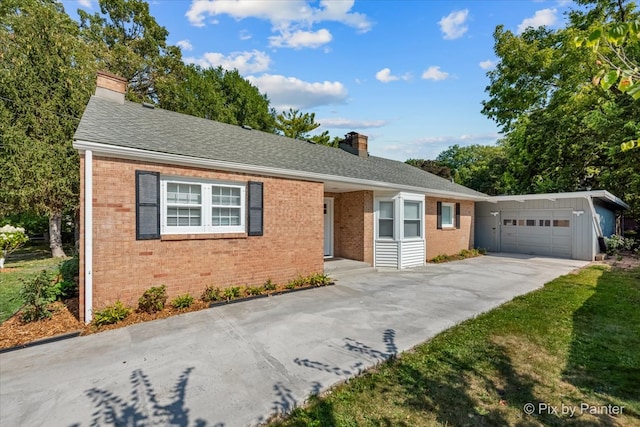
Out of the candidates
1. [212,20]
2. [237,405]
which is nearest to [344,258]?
[237,405]

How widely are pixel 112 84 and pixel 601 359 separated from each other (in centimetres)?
1145

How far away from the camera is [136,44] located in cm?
2000

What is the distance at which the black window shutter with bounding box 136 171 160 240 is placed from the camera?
548 centimetres

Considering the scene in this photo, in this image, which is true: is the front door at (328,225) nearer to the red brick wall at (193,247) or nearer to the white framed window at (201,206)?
the red brick wall at (193,247)

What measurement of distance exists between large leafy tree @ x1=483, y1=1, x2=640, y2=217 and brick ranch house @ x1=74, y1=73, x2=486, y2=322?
1091cm

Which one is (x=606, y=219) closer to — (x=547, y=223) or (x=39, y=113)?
(x=547, y=223)

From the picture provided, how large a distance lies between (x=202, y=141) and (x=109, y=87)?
3183 millimetres

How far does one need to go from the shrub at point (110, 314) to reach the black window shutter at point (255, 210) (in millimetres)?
2834

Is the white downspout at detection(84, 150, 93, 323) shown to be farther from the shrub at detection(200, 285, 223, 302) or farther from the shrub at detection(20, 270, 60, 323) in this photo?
the shrub at detection(200, 285, 223, 302)

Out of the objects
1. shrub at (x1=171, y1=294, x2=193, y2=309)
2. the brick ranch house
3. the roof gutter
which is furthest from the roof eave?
shrub at (x1=171, y1=294, x2=193, y2=309)

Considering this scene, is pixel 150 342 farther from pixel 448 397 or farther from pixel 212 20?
pixel 212 20

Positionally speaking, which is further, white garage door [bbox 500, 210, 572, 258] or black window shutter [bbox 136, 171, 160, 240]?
white garage door [bbox 500, 210, 572, 258]

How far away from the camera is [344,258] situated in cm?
1095

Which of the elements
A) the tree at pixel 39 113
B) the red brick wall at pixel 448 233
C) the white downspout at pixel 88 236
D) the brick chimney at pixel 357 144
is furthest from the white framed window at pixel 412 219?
the tree at pixel 39 113
